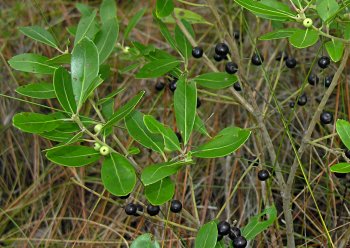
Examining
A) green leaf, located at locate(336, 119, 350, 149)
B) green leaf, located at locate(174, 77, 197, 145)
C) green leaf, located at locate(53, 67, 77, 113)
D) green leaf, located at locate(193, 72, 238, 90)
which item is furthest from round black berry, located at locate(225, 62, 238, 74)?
green leaf, located at locate(53, 67, 77, 113)

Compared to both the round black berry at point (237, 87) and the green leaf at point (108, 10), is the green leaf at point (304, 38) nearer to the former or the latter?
the round black berry at point (237, 87)

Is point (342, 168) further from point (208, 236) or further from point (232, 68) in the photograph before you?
point (232, 68)

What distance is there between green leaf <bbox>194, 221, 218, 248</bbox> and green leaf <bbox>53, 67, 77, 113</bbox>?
0.50m

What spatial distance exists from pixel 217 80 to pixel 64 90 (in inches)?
25.6

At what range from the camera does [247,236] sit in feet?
6.17

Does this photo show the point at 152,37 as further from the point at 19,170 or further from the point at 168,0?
the point at 168,0

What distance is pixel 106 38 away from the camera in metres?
1.96

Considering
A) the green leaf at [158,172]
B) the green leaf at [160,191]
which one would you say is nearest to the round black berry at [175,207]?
the green leaf at [160,191]

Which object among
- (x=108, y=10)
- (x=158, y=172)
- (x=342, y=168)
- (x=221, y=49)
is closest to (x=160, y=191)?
(x=158, y=172)

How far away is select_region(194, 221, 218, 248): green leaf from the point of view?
5.60ft

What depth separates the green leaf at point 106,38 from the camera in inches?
76.6

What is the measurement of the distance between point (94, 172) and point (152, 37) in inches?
33.8

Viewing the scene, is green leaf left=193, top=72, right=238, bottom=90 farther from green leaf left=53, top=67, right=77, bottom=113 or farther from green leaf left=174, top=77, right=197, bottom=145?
green leaf left=53, top=67, right=77, bottom=113

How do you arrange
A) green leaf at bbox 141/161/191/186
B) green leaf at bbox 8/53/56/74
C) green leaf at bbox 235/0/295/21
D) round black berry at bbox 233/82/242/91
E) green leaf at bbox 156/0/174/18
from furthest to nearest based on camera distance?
1. round black berry at bbox 233/82/242/91
2. green leaf at bbox 156/0/174/18
3. green leaf at bbox 8/53/56/74
4. green leaf at bbox 235/0/295/21
5. green leaf at bbox 141/161/191/186
